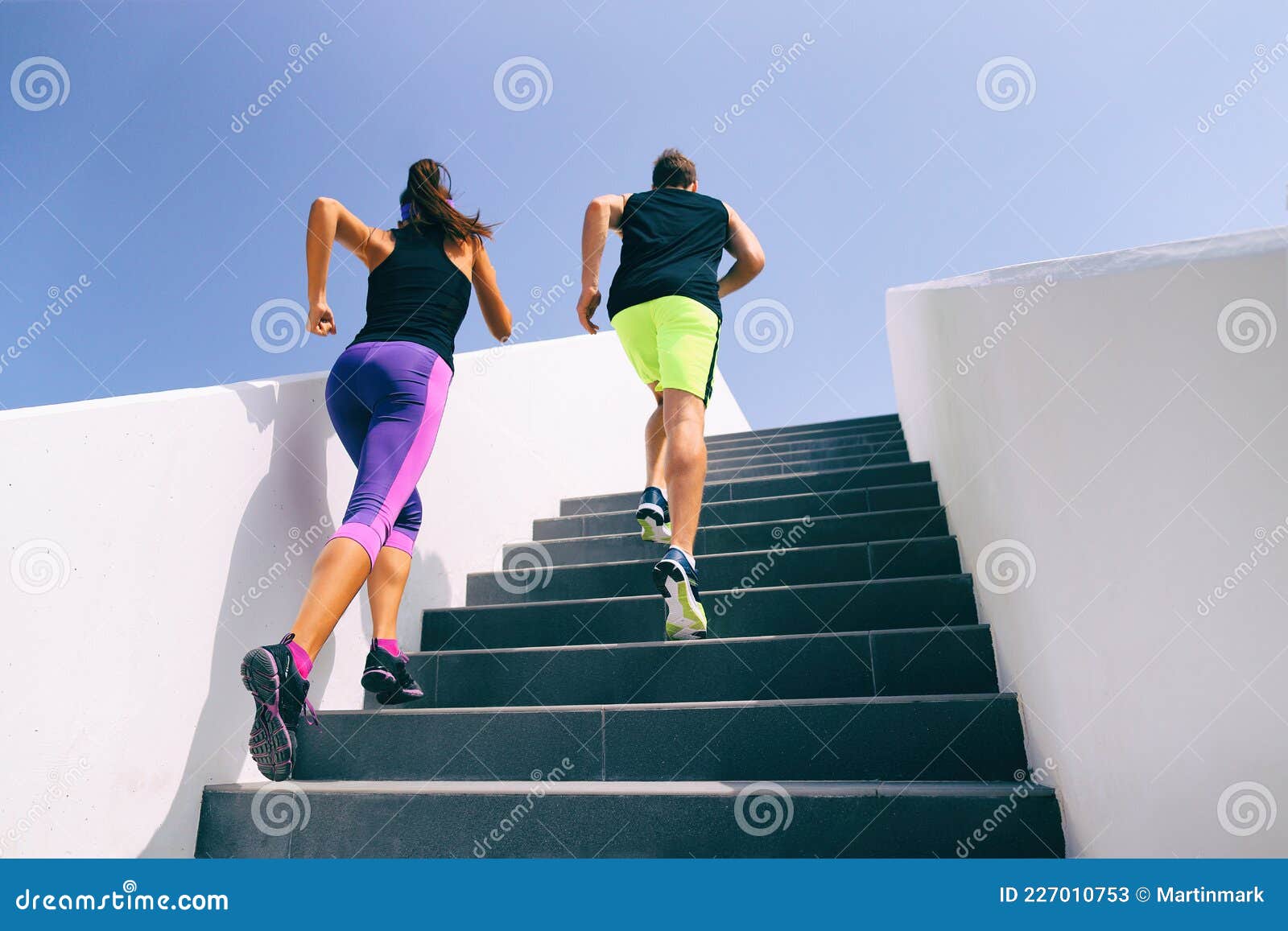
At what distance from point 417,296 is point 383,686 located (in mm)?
1009

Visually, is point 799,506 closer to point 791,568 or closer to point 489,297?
point 791,568

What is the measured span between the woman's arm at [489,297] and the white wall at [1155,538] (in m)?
1.49

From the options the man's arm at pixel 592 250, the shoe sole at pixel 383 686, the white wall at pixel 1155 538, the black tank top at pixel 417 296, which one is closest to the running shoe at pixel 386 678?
the shoe sole at pixel 383 686

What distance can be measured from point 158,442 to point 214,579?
35cm

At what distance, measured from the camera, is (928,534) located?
9.86ft

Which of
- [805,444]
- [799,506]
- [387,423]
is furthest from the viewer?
[805,444]

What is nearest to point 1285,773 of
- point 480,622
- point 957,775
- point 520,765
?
point 957,775

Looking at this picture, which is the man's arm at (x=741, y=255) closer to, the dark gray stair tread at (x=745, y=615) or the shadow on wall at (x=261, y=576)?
the dark gray stair tread at (x=745, y=615)

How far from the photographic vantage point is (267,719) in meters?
1.73

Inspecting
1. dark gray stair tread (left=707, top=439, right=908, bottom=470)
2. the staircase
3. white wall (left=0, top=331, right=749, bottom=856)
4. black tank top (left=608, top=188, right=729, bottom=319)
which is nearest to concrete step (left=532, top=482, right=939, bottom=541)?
the staircase

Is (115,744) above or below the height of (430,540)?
below

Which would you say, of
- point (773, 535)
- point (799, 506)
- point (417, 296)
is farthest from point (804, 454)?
point (417, 296)

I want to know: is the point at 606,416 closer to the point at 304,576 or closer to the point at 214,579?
the point at 304,576

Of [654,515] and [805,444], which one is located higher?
[805,444]
